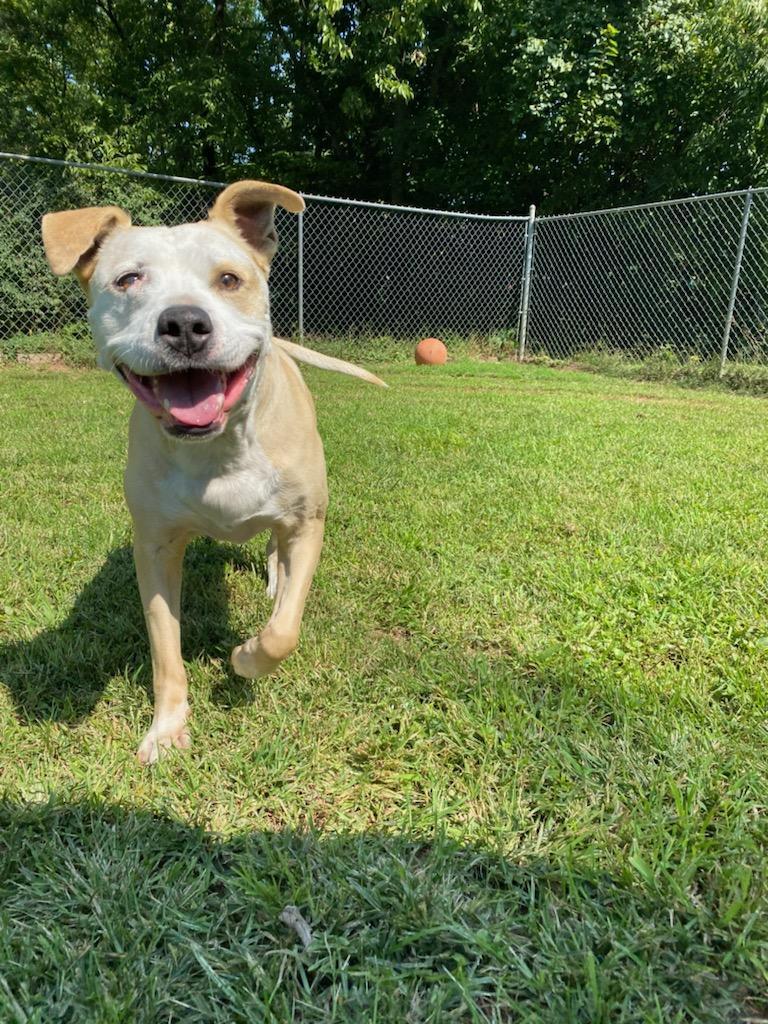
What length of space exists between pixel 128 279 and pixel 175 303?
27 centimetres

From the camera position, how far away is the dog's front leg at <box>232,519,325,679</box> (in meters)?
1.94

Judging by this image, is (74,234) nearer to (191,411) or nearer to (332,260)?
(191,411)

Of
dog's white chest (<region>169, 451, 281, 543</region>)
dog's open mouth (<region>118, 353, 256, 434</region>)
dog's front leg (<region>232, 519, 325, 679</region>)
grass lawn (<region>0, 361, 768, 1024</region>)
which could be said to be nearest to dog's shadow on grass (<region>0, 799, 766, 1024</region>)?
grass lawn (<region>0, 361, 768, 1024</region>)

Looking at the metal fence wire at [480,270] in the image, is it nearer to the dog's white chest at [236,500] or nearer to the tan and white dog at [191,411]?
the tan and white dog at [191,411]

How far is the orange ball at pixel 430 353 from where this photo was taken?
10.9m

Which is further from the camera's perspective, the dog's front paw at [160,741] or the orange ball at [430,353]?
the orange ball at [430,353]

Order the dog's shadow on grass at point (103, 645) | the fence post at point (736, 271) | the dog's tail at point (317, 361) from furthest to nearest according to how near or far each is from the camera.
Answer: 1. the fence post at point (736, 271)
2. the dog's tail at point (317, 361)
3. the dog's shadow on grass at point (103, 645)

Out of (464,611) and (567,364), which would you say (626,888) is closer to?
(464,611)

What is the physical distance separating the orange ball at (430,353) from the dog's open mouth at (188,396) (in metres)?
9.14

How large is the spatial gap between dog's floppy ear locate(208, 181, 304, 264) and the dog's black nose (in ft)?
2.25

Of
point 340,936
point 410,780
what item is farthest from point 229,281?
point 340,936

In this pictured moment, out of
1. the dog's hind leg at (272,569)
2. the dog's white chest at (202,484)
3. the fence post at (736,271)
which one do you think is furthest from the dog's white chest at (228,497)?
the fence post at (736,271)

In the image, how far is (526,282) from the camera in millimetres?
11422

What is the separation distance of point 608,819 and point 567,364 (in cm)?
1073
